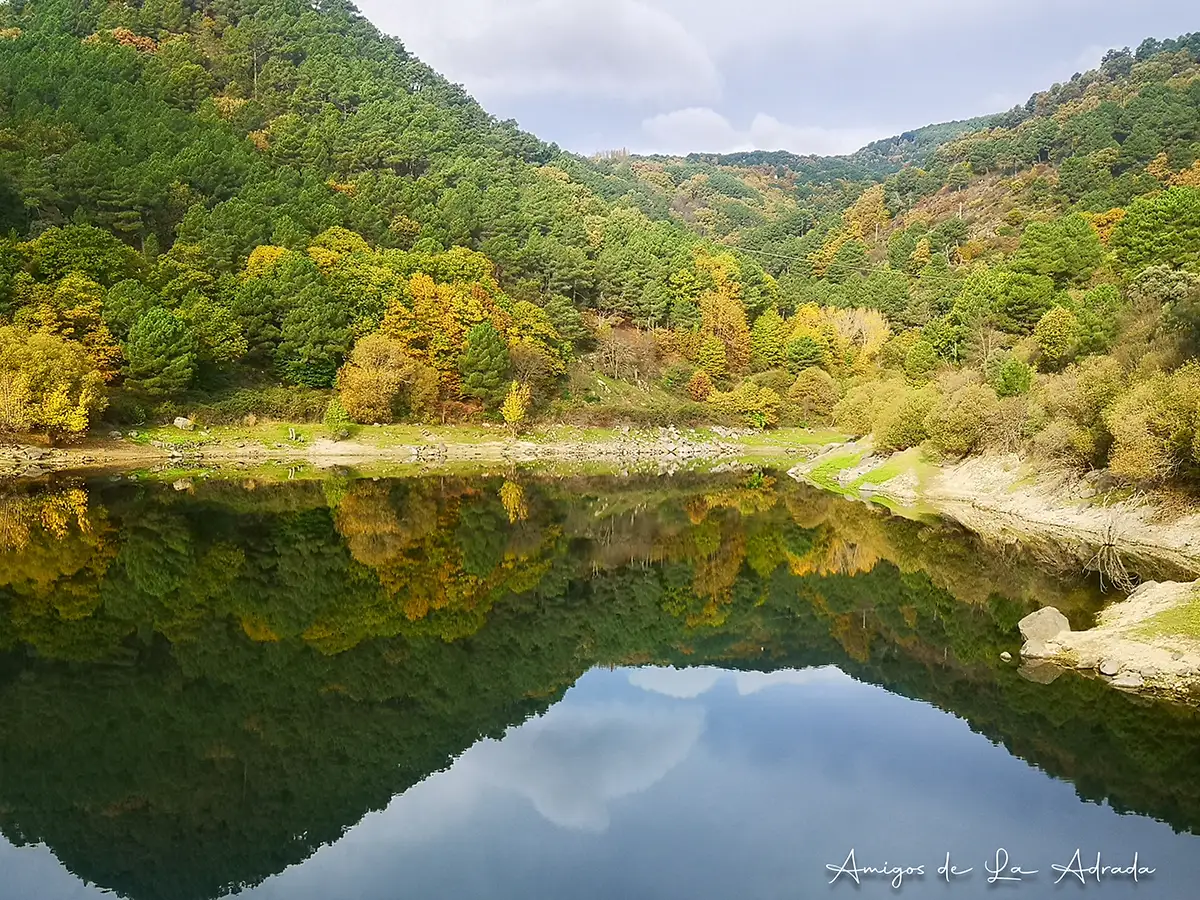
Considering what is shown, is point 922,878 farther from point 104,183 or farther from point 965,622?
point 104,183

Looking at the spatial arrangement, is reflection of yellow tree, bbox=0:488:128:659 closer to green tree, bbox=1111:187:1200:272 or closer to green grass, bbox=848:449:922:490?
green grass, bbox=848:449:922:490

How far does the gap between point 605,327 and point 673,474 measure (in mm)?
38722

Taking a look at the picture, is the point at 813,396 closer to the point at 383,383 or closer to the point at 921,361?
the point at 921,361

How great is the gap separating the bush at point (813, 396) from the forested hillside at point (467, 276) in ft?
1.15

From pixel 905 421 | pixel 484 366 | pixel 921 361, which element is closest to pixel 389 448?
pixel 484 366

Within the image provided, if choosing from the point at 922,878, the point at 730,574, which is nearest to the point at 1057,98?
the point at 730,574

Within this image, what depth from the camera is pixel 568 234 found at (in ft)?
365

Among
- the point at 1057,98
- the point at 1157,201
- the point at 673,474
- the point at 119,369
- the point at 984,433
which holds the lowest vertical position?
the point at 673,474

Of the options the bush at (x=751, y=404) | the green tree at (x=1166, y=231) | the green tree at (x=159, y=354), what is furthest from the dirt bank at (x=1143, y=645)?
the bush at (x=751, y=404)

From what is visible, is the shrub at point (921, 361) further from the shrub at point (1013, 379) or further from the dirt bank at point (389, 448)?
the shrub at point (1013, 379)

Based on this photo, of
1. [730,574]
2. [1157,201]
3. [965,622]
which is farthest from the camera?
[1157,201]

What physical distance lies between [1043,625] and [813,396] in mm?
71903

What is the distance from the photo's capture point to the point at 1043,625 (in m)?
20.2

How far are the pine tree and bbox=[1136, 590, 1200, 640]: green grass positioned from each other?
192ft
